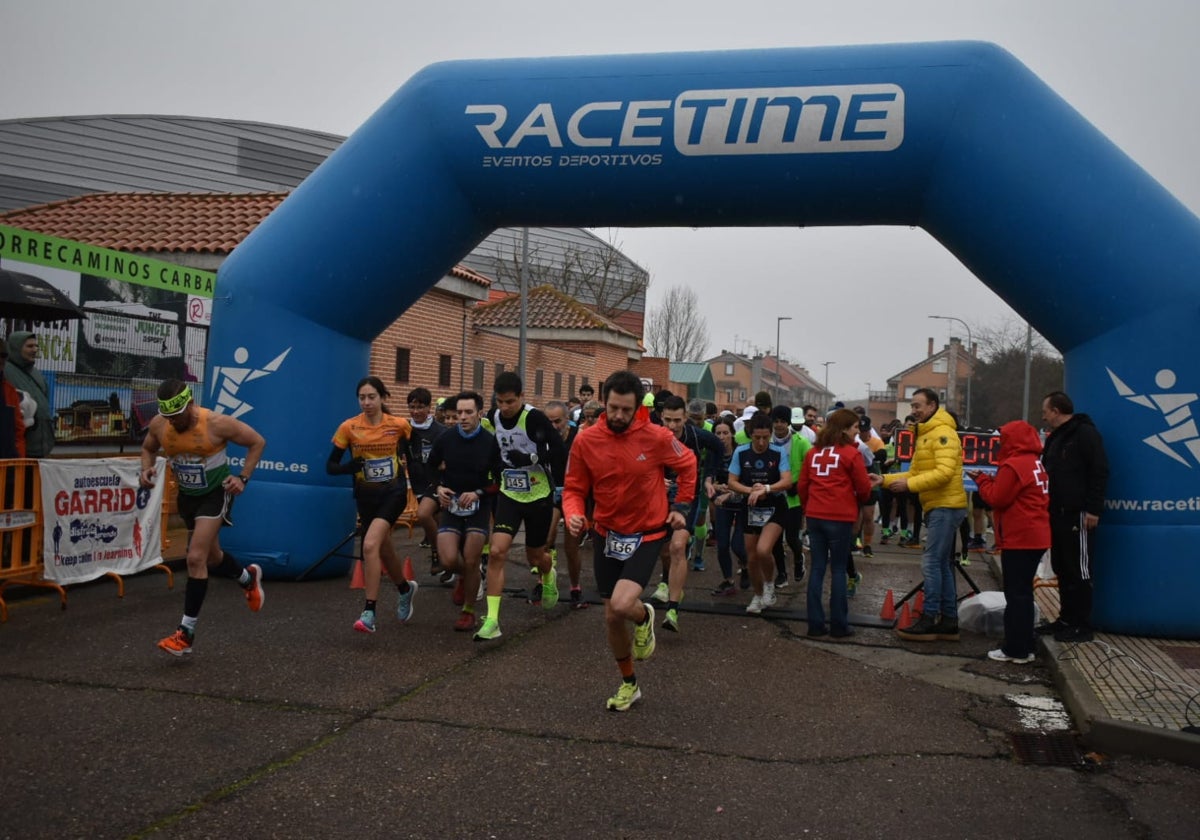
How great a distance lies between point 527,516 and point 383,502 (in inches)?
47.4

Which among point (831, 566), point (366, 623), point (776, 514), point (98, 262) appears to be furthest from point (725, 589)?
point (98, 262)

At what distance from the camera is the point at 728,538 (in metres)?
10.6

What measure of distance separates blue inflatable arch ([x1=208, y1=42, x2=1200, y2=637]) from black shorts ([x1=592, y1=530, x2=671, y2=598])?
3997 millimetres

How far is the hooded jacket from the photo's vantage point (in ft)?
31.9

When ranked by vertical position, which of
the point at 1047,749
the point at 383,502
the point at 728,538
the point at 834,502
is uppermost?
the point at 834,502

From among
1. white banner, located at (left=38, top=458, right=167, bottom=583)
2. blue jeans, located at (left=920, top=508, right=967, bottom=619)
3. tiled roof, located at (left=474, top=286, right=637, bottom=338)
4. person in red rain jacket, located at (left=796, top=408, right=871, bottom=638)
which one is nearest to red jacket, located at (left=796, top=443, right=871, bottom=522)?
person in red rain jacket, located at (left=796, top=408, right=871, bottom=638)

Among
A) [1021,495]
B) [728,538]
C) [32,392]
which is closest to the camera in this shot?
[1021,495]

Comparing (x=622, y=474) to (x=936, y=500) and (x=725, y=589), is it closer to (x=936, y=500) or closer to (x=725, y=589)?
(x=936, y=500)

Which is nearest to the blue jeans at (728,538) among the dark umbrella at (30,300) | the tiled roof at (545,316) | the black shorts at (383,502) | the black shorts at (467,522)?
the black shorts at (467,522)

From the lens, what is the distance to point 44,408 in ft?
32.5

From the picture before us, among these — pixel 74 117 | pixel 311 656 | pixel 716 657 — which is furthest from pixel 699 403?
pixel 74 117

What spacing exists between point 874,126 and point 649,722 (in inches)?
208

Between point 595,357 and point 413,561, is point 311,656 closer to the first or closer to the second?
point 413,561

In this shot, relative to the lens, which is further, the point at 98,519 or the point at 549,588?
the point at 98,519
